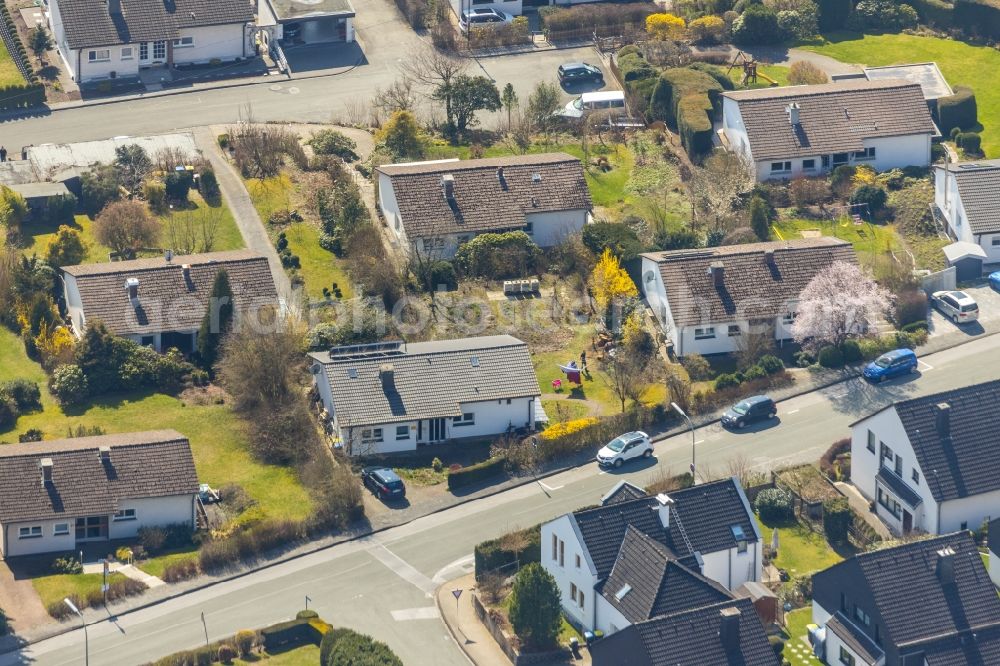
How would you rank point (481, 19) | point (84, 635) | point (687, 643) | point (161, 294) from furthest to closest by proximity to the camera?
point (481, 19) → point (161, 294) → point (84, 635) → point (687, 643)

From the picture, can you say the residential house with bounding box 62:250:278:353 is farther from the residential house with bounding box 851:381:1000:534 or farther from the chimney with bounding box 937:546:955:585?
the chimney with bounding box 937:546:955:585

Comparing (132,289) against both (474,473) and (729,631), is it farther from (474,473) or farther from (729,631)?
(729,631)

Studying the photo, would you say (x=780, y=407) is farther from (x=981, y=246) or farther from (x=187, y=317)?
(x=187, y=317)

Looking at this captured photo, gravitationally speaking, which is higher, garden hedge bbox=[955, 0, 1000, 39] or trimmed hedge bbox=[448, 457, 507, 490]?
garden hedge bbox=[955, 0, 1000, 39]

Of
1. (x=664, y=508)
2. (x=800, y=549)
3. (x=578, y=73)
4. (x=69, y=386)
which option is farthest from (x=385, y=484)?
(x=578, y=73)

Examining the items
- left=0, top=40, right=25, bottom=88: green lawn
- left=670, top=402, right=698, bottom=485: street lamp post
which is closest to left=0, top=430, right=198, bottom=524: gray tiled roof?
left=670, top=402, right=698, bottom=485: street lamp post

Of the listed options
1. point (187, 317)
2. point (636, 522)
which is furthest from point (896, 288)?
point (187, 317)
